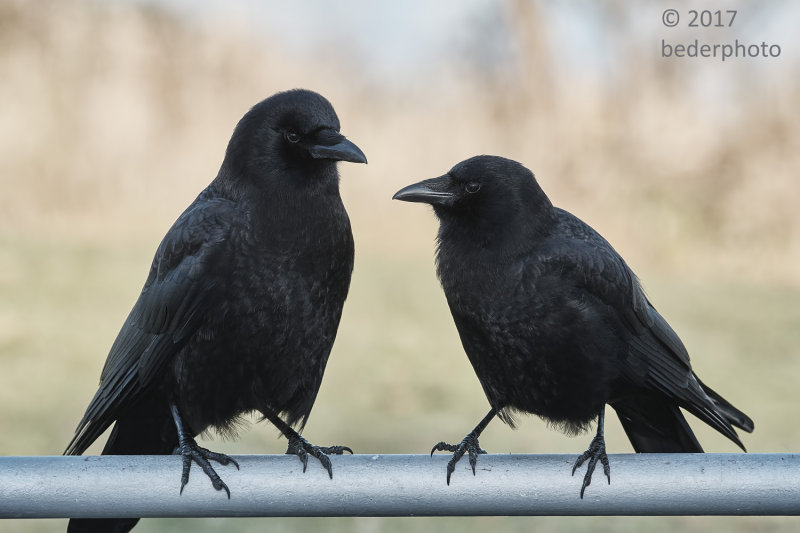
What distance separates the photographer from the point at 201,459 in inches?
85.0

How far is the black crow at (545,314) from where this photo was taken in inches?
Result: 98.1

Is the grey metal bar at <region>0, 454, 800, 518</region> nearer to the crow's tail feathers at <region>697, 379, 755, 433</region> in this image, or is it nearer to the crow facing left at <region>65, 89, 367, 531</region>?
the crow facing left at <region>65, 89, 367, 531</region>

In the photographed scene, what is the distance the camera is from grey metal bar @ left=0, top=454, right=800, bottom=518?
1.69 m

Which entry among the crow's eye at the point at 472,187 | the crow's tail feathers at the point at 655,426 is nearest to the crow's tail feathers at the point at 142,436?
the crow's eye at the point at 472,187

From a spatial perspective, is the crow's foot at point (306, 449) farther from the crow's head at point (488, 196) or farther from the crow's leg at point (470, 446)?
the crow's head at point (488, 196)

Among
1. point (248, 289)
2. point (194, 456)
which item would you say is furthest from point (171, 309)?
point (194, 456)

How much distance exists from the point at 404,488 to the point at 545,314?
0.90m

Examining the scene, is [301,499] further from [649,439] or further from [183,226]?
[649,439]

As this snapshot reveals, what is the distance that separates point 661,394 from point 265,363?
1.15 m

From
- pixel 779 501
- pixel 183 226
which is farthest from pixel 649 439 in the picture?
pixel 183 226

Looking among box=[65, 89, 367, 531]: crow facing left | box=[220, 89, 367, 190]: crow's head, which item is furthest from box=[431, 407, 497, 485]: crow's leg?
box=[220, 89, 367, 190]: crow's head

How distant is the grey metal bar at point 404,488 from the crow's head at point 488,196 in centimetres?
89

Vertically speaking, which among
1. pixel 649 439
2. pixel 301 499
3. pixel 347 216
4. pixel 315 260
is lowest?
pixel 301 499

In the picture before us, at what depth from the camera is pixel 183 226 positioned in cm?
250
